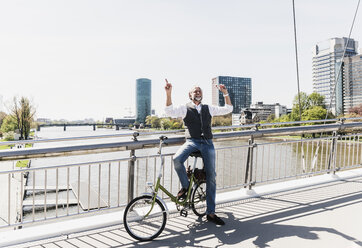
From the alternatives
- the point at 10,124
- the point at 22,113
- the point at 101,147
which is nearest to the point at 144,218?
the point at 101,147

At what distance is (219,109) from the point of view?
12.8 ft

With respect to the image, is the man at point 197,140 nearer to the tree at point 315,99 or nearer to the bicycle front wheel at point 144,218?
the bicycle front wheel at point 144,218

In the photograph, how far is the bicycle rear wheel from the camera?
12.7ft

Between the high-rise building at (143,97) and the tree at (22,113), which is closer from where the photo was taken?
the tree at (22,113)

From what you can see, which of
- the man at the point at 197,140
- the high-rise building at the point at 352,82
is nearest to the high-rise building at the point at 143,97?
the high-rise building at the point at 352,82

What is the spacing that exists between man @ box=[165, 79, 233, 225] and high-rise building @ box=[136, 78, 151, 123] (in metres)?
169

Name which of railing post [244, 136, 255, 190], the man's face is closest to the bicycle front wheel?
the man's face

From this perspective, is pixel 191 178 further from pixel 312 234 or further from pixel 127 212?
pixel 312 234

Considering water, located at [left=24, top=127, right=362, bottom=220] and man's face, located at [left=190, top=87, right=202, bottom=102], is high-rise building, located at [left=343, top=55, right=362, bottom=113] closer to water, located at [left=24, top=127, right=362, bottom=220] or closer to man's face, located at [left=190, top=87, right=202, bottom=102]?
water, located at [left=24, top=127, right=362, bottom=220]

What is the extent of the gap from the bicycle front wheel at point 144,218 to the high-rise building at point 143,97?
170 metres

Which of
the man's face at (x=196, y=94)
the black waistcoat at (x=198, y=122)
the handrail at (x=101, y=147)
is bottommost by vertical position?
the handrail at (x=101, y=147)

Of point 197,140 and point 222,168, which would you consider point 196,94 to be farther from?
point 222,168

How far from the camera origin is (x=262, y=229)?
3504 millimetres

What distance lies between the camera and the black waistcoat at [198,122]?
367 cm
